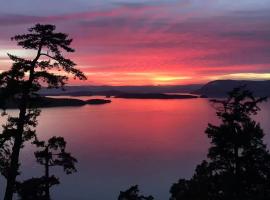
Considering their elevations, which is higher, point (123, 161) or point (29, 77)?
point (29, 77)

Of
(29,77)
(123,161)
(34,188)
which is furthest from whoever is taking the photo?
(123,161)

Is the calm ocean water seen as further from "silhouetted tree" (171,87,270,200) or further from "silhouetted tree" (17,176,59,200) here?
"silhouetted tree" (171,87,270,200)

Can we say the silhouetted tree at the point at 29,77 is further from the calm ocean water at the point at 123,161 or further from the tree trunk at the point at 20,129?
the calm ocean water at the point at 123,161

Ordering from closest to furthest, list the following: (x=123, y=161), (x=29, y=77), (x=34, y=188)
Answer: (x=29, y=77) → (x=34, y=188) → (x=123, y=161)

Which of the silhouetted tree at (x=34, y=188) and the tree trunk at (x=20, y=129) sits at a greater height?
the tree trunk at (x=20, y=129)

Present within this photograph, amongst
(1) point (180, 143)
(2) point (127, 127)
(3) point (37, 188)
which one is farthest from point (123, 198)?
(2) point (127, 127)

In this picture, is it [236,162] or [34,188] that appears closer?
[236,162]

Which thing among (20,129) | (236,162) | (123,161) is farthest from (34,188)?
(123,161)

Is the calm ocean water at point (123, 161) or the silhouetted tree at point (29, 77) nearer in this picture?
the silhouetted tree at point (29, 77)

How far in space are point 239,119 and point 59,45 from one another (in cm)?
1324

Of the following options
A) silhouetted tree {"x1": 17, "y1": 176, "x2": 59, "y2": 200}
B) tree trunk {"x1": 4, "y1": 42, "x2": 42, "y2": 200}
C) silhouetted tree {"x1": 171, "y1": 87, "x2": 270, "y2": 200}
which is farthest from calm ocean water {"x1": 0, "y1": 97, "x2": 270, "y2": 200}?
tree trunk {"x1": 4, "y1": 42, "x2": 42, "y2": 200}

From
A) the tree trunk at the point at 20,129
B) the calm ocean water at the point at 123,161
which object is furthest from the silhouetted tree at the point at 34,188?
the calm ocean water at the point at 123,161

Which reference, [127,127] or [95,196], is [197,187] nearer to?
[95,196]

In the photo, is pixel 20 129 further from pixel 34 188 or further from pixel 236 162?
pixel 34 188
